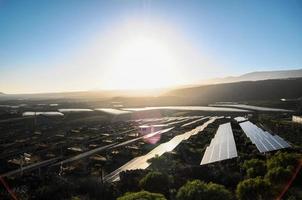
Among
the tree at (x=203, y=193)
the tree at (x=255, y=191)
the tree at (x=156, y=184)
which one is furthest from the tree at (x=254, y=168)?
the tree at (x=203, y=193)

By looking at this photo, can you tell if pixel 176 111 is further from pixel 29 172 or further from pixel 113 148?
pixel 29 172

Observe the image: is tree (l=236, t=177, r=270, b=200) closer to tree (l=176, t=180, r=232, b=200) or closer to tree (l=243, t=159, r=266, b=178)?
tree (l=176, t=180, r=232, b=200)

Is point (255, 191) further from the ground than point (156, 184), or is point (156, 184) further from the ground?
point (255, 191)

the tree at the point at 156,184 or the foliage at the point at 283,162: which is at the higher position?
the foliage at the point at 283,162

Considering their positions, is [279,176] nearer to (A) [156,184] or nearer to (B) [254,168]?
(B) [254,168]

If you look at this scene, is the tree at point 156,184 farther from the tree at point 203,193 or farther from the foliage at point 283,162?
the foliage at point 283,162

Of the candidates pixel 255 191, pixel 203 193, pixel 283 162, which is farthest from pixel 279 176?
pixel 203 193

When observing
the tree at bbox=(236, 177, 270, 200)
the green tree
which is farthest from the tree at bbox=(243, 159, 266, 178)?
the tree at bbox=(236, 177, 270, 200)

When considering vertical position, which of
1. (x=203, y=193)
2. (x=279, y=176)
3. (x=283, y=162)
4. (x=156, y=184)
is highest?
(x=203, y=193)

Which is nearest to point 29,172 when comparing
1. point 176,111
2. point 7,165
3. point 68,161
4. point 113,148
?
point 68,161

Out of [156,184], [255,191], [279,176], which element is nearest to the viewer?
[255,191]
